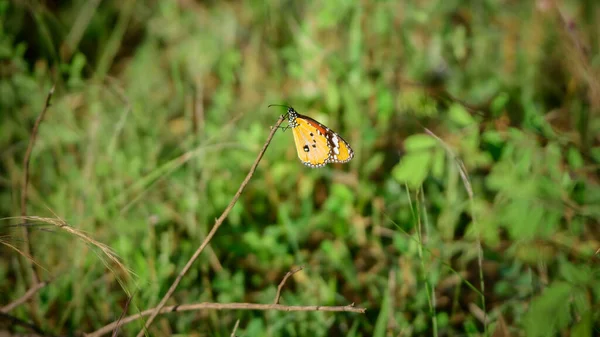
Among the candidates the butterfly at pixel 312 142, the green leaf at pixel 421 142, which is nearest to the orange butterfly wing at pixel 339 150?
the butterfly at pixel 312 142

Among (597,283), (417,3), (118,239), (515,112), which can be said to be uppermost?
(417,3)

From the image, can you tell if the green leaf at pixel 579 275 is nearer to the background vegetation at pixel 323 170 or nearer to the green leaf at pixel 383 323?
the background vegetation at pixel 323 170

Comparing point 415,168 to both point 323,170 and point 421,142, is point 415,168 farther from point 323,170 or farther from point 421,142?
point 323,170

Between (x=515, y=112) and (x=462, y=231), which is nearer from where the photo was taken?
(x=462, y=231)

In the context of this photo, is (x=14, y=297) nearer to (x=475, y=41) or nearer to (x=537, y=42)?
(x=475, y=41)

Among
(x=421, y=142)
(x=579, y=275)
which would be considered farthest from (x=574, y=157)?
(x=579, y=275)

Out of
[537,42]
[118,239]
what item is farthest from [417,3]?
[118,239]

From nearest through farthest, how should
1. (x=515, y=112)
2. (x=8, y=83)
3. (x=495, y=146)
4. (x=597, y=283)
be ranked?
(x=597, y=283) → (x=495, y=146) → (x=8, y=83) → (x=515, y=112)
